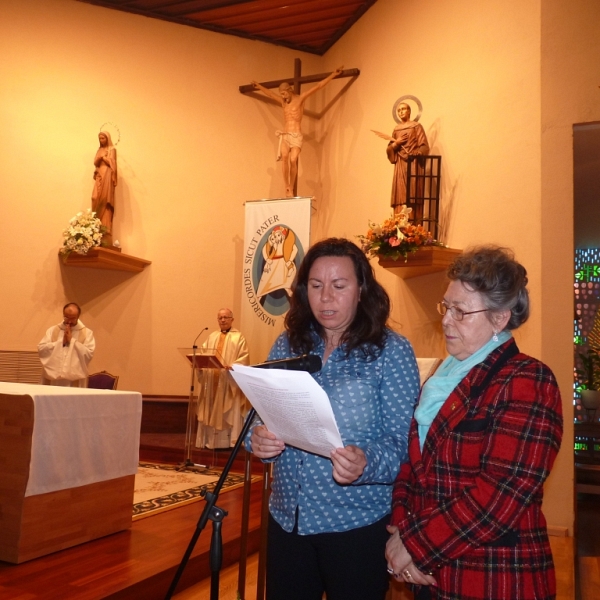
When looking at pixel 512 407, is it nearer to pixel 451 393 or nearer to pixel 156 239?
pixel 451 393

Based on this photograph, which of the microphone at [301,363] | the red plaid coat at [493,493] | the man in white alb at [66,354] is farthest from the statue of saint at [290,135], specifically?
the red plaid coat at [493,493]

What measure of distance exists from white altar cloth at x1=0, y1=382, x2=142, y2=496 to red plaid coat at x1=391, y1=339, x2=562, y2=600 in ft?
7.92

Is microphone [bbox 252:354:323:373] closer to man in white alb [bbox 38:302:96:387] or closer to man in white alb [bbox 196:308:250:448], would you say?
man in white alb [bbox 196:308:250:448]

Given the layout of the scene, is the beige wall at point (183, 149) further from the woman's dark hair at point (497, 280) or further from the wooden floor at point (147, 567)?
the woman's dark hair at point (497, 280)

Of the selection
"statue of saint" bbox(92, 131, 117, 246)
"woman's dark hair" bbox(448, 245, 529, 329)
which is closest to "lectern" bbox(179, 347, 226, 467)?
"statue of saint" bbox(92, 131, 117, 246)

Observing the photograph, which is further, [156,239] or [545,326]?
[156,239]

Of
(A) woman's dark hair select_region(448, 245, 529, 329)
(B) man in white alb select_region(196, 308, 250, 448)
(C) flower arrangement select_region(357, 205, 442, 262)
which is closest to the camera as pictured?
(A) woman's dark hair select_region(448, 245, 529, 329)

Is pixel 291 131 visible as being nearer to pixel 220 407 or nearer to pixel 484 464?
pixel 220 407

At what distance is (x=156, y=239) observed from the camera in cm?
873

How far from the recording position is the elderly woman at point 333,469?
5.34ft

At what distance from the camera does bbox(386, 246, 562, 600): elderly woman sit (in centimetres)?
138

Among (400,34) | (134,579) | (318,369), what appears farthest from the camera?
(400,34)

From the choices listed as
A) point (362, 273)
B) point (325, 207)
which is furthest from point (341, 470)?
point (325, 207)

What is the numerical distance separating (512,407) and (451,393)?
0.49 ft
